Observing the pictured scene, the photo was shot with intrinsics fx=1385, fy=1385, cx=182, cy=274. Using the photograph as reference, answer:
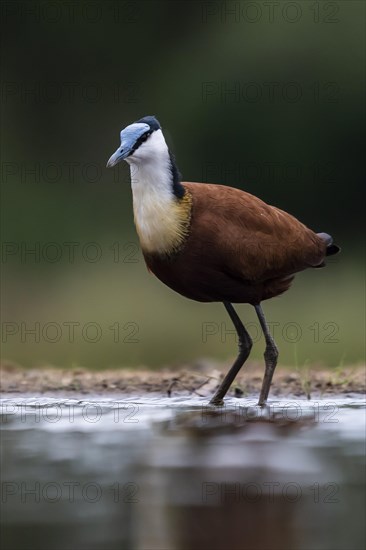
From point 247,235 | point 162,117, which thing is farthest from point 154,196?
point 162,117

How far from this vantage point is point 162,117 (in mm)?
16906

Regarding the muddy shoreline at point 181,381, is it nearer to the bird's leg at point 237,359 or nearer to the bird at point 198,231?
the bird's leg at point 237,359

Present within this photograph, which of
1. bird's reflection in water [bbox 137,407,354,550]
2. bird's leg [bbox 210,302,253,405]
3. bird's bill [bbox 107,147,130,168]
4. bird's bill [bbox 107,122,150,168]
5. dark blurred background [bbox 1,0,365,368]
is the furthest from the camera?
dark blurred background [bbox 1,0,365,368]

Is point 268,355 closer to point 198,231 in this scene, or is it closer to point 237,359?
point 237,359

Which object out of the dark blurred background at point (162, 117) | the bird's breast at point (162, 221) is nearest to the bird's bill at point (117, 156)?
the bird's breast at point (162, 221)

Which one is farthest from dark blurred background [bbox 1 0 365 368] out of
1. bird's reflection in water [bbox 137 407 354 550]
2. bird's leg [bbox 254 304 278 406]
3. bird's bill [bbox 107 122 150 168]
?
bird's reflection in water [bbox 137 407 354 550]

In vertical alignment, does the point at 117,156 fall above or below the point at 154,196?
above

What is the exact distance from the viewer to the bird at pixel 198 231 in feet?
24.7

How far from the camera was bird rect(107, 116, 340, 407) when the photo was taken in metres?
7.52

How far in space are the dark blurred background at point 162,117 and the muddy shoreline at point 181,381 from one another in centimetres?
373

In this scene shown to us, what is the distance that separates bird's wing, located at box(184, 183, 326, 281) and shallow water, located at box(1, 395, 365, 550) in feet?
2.66

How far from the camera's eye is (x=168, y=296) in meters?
13.3

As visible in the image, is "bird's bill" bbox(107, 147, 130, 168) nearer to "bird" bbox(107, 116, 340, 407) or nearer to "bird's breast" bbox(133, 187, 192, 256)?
"bird" bbox(107, 116, 340, 407)

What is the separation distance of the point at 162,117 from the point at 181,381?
8367mm
